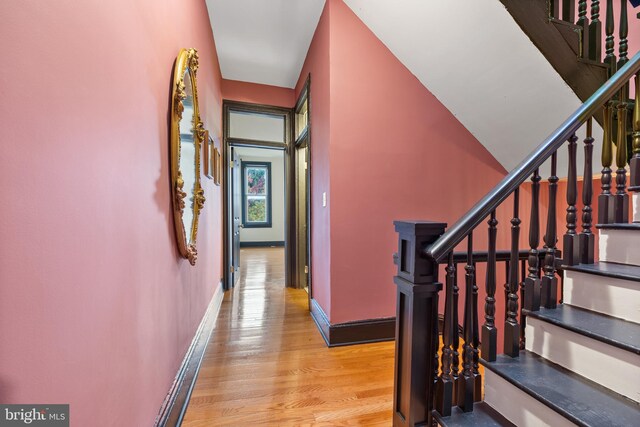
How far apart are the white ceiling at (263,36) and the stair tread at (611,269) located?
274 cm

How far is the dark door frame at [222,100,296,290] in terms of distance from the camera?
12.8ft

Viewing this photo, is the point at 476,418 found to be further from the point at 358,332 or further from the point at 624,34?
the point at 624,34

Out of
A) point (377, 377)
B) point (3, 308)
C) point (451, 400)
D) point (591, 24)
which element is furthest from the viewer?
point (377, 377)

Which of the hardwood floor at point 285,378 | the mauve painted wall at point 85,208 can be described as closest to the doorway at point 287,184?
the hardwood floor at point 285,378

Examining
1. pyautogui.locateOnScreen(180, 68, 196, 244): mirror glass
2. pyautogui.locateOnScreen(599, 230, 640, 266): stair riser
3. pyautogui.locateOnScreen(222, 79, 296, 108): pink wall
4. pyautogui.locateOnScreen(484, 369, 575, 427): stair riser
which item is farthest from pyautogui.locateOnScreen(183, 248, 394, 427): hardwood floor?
pyautogui.locateOnScreen(222, 79, 296, 108): pink wall

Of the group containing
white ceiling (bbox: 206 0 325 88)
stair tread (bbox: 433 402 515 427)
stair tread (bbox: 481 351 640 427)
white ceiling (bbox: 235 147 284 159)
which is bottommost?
stair tread (bbox: 433 402 515 427)

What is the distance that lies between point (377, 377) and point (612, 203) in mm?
1742

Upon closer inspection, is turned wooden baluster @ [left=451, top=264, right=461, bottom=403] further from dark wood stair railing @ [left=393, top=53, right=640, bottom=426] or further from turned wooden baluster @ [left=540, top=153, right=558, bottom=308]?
turned wooden baluster @ [left=540, top=153, right=558, bottom=308]

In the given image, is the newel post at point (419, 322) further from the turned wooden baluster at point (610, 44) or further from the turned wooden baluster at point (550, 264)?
the turned wooden baluster at point (610, 44)

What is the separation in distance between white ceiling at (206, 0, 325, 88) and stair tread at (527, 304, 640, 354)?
285 centimetres

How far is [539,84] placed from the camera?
2.04 meters

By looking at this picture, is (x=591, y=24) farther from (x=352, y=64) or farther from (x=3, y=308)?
(x=3, y=308)

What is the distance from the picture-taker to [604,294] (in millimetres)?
1295

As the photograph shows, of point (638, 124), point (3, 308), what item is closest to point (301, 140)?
point (638, 124)
